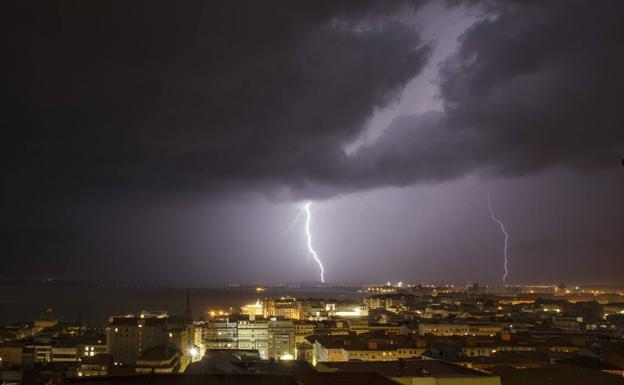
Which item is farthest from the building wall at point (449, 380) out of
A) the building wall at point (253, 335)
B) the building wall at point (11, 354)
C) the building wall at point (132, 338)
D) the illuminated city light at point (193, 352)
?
the building wall at point (11, 354)

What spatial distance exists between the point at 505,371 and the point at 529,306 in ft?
296

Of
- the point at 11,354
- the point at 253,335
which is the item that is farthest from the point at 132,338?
the point at 253,335

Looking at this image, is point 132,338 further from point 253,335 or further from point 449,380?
point 449,380

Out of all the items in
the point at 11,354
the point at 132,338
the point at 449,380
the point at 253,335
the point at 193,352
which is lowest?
the point at 193,352

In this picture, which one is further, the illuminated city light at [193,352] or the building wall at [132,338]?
the illuminated city light at [193,352]

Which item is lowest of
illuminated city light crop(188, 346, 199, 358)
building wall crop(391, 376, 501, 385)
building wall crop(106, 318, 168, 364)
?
illuminated city light crop(188, 346, 199, 358)

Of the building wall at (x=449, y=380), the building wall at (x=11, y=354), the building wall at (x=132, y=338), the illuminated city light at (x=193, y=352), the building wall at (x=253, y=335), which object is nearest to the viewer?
the building wall at (x=449, y=380)

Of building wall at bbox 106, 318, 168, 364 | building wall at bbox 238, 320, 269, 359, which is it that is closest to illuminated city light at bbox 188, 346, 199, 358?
building wall at bbox 106, 318, 168, 364

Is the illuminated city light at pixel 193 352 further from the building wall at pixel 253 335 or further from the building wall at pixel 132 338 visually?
the building wall at pixel 253 335

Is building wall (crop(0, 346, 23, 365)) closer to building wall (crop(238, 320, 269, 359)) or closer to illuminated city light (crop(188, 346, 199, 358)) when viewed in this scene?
illuminated city light (crop(188, 346, 199, 358))

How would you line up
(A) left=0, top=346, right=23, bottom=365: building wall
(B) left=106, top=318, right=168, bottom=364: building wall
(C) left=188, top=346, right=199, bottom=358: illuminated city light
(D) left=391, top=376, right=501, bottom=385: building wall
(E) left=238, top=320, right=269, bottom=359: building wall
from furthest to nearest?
(E) left=238, top=320, right=269, bottom=359: building wall < (C) left=188, top=346, right=199, bottom=358: illuminated city light < (B) left=106, top=318, right=168, bottom=364: building wall < (A) left=0, top=346, right=23, bottom=365: building wall < (D) left=391, top=376, right=501, bottom=385: building wall

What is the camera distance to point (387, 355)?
41.3 meters

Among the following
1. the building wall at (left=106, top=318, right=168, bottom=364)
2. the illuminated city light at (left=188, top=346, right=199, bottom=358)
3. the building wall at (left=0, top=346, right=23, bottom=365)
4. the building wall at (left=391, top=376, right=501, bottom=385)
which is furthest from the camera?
the illuminated city light at (left=188, top=346, right=199, bottom=358)

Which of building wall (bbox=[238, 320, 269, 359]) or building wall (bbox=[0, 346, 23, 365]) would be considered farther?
building wall (bbox=[238, 320, 269, 359])
